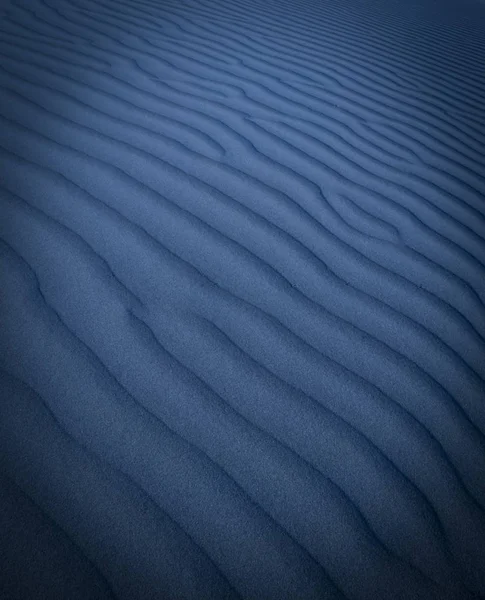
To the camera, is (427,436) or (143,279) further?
(143,279)

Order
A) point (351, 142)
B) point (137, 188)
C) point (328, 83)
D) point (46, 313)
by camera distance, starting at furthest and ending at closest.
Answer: point (328, 83), point (351, 142), point (137, 188), point (46, 313)

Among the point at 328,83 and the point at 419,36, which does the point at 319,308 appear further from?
the point at 419,36

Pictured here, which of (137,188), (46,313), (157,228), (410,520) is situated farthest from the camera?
(137,188)

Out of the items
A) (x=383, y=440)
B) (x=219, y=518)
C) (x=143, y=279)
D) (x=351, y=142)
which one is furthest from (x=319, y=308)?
(x=351, y=142)

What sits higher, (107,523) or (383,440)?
(383,440)

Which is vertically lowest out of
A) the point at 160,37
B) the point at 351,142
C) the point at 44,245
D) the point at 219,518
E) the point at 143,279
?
the point at 219,518

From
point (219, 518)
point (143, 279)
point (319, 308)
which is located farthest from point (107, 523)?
point (319, 308)
